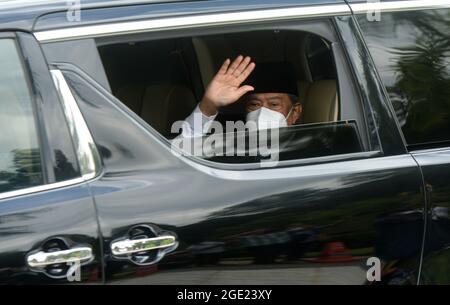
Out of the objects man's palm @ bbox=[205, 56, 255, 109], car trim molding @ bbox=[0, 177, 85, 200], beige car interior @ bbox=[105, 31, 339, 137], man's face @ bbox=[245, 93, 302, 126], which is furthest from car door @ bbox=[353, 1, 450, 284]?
car trim molding @ bbox=[0, 177, 85, 200]

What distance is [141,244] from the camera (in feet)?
8.38

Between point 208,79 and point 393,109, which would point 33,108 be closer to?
point 393,109

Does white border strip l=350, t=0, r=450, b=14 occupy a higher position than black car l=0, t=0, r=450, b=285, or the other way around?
white border strip l=350, t=0, r=450, b=14

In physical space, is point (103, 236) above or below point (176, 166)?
below

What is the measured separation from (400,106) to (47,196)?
1.33 m

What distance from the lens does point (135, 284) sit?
2.54 m

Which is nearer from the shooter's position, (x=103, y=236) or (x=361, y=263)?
(x=103, y=236)

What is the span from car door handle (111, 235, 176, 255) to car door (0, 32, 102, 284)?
2.5 inches

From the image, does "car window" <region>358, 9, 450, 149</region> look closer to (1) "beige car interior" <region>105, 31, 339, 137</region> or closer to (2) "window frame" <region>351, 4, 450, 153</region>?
(2) "window frame" <region>351, 4, 450, 153</region>

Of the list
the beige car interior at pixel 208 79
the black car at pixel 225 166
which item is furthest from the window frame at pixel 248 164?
the beige car interior at pixel 208 79

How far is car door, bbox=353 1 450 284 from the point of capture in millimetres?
2898

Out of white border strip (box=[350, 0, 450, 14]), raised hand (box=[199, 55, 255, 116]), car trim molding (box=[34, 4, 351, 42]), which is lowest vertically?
raised hand (box=[199, 55, 255, 116])
